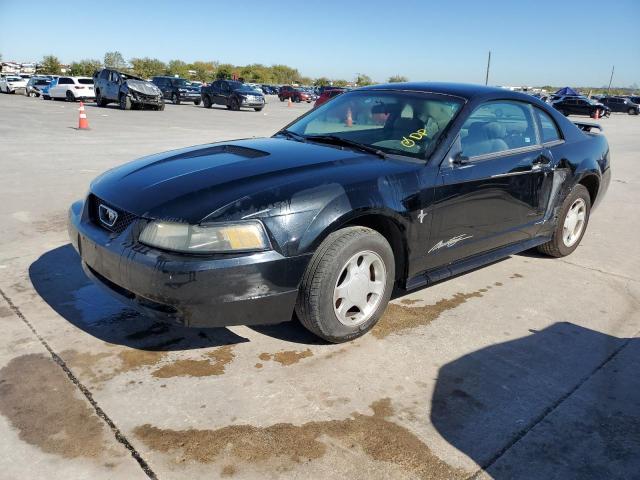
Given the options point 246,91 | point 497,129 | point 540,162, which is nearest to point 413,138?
point 497,129

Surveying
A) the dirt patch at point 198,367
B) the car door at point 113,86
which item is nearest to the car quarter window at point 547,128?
the dirt patch at point 198,367

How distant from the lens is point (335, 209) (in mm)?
2811

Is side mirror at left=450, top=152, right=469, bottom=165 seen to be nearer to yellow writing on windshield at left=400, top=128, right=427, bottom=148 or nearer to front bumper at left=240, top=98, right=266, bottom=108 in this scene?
yellow writing on windshield at left=400, top=128, right=427, bottom=148

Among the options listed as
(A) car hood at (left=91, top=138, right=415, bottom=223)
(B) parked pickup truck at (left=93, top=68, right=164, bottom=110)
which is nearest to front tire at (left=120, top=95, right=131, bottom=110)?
(B) parked pickup truck at (left=93, top=68, right=164, bottom=110)

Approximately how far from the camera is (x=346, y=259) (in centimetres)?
287

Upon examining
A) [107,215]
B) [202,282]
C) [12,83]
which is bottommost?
[202,282]

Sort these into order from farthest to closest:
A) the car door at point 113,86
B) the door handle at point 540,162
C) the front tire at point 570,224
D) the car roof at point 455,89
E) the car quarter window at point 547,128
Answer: the car door at point 113,86 < the front tire at point 570,224 < the car quarter window at point 547,128 < the door handle at point 540,162 < the car roof at point 455,89

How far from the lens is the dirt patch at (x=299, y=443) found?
2151mm

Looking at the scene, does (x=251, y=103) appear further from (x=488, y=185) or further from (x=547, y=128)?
(x=488, y=185)

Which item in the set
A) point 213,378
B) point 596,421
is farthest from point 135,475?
point 596,421

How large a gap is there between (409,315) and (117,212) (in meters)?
1.97

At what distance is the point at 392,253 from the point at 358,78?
93.3 metres

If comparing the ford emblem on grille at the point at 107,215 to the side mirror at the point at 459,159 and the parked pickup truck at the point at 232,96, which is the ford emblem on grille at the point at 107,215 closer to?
the side mirror at the point at 459,159

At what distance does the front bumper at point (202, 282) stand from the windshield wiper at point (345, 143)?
3.43ft
